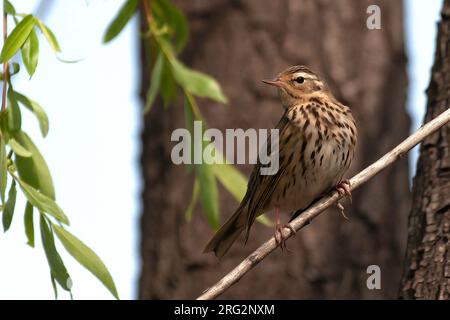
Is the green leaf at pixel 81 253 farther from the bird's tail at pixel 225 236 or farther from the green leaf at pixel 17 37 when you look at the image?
the bird's tail at pixel 225 236

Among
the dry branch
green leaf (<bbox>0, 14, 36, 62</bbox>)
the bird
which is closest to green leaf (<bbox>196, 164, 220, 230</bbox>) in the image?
the bird

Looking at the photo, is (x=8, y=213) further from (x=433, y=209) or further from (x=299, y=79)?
(x=299, y=79)

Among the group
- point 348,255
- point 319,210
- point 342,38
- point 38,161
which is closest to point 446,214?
point 319,210

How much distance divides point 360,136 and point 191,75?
3.24 meters

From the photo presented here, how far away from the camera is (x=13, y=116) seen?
4824 millimetres

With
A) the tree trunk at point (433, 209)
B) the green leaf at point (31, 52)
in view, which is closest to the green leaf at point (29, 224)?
the green leaf at point (31, 52)

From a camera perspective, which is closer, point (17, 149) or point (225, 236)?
point (17, 149)

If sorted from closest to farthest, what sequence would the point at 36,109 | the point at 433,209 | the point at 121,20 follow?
the point at 36,109
the point at 433,209
the point at 121,20

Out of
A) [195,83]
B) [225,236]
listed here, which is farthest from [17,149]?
[225,236]

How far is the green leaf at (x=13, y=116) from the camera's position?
480 centimetres

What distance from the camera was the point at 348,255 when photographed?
8.80 meters

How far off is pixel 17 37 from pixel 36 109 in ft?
1.45

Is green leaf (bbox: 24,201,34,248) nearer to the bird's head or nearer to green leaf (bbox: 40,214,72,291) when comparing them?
green leaf (bbox: 40,214,72,291)

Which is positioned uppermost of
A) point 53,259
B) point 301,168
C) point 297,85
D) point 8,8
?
point 297,85
